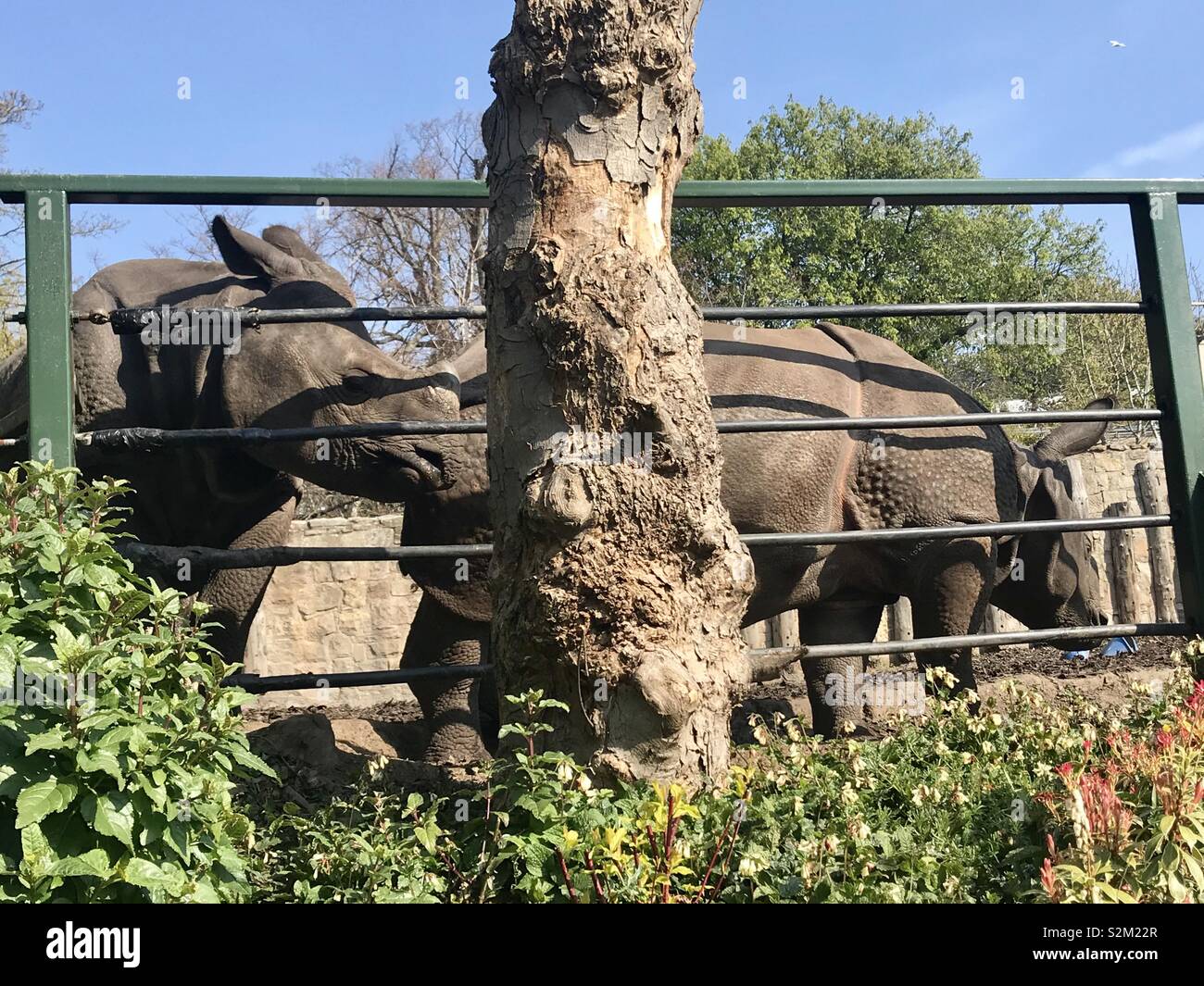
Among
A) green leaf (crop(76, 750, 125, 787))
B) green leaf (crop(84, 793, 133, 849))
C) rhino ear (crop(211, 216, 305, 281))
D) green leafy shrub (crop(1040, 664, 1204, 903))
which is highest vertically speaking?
rhino ear (crop(211, 216, 305, 281))

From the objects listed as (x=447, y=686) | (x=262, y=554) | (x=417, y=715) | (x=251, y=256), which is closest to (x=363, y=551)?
(x=262, y=554)

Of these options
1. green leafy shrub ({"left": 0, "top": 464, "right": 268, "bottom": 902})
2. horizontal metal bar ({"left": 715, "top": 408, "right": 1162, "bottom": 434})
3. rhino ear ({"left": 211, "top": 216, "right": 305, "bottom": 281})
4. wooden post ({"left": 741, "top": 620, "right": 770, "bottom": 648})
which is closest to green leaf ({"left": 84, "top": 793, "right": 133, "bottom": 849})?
green leafy shrub ({"left": 0, "top": 464, "right": 268, "bottom": 902})

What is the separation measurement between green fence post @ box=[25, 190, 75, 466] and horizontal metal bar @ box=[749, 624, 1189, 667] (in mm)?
2242

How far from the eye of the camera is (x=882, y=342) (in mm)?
6281

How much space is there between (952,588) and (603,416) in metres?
3.39

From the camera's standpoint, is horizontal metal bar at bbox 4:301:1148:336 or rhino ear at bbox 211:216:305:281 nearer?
horizontal metal bar at bbox 4:301:1148:336

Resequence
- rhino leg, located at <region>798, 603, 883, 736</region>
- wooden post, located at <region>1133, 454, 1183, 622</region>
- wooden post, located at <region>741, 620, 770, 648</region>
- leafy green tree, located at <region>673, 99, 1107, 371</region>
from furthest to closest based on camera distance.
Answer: leafy green tree, located at <region>673, 99, 1107, 371</region> → wooden post, located at <region>1133, 454, 1183, 622</region> → wooden post, located at <region>741, 620, 770, 648</region> → rhino leg, located at <region>798, 603, 883, 736</region>

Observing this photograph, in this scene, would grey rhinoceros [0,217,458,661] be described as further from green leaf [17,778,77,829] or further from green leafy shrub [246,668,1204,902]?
green leaf [17,778,77,829]

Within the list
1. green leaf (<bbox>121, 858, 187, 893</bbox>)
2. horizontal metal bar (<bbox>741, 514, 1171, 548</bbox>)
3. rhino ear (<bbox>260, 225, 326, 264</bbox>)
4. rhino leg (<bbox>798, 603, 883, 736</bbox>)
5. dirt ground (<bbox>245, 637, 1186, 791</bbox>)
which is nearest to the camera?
green leaf (<bbox>121, 858, 187, 893</bbox>)

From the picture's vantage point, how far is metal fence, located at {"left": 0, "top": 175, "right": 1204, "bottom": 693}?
3.45m

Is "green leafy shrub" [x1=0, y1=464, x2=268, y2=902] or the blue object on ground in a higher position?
"green leafy shrub" [x1=0, y1=464, x2=268, y2=902]

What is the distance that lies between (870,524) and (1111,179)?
6.79ft

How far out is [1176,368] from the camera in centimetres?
409
